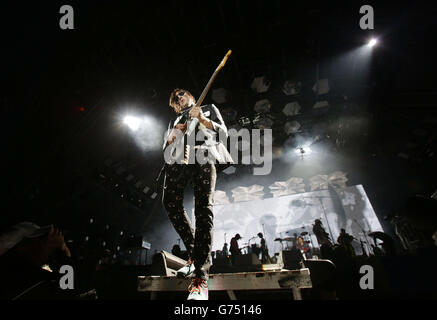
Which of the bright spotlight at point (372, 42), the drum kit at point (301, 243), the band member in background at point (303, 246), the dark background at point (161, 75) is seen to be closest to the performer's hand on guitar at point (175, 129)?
the dark background at point (161, 75)

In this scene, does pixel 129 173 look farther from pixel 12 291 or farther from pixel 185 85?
pixel 12 291

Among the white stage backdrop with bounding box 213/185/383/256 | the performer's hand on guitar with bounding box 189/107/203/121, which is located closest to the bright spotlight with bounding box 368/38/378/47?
the performer's hand on guitar with bounding box 189/107/203/121

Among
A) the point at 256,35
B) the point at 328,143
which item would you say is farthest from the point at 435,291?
the point at 328,143

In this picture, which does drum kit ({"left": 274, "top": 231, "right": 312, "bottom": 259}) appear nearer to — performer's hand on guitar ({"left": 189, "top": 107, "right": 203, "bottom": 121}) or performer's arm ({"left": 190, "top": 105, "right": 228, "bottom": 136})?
performer's arm ({"left": 190, "top": 105, "right": 228, "bottom": 136})

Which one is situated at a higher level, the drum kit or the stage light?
the stage light

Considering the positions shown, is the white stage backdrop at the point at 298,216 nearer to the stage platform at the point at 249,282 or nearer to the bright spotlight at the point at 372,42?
the bright spotlight at the point at 372,42

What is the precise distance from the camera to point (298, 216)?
10.9 meters

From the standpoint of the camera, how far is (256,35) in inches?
203

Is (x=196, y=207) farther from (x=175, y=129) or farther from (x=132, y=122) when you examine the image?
(x=132, y=122)

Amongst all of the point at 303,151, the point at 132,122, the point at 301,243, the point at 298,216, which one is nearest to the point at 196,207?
the point at 132,122

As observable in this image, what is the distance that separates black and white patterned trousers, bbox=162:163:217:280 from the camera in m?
1.57

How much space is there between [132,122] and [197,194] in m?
6.47

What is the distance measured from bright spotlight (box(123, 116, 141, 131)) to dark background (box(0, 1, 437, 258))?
37cm

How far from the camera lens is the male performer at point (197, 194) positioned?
1.54 m
